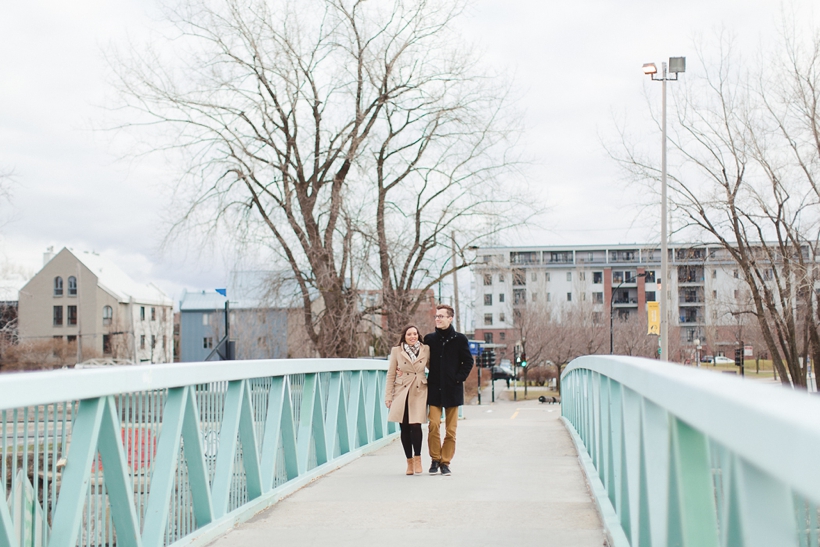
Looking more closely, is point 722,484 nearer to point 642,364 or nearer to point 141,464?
point 642,364

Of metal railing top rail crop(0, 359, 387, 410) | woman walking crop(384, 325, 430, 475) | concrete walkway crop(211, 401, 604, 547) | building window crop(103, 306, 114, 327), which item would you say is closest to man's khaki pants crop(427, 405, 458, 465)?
woman walking crop(384, 325, 430, 475)

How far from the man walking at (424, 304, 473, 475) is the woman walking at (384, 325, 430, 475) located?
0.36 feet

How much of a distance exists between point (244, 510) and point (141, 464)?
164 cm

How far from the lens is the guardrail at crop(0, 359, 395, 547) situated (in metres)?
3.39

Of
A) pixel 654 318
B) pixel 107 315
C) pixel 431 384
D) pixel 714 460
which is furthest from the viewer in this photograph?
pixel 107 315

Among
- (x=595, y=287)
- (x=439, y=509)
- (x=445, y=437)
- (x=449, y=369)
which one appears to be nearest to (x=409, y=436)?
(x=445, y=437)

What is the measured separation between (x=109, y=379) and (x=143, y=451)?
816 mm

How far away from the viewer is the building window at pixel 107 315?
75.6m

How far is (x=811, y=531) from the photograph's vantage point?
1650 mm

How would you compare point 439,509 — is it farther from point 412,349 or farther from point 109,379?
point 109,379

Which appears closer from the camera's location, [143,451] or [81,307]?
[143,451]

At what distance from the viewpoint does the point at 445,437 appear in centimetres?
845

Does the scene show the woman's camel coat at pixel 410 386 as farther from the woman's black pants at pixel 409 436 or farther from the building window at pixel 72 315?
the building window at pixel 72 315

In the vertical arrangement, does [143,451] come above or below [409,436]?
above
